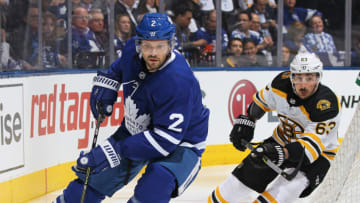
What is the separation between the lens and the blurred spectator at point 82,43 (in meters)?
5.99

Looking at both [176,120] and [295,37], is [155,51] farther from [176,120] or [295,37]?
[295,37]

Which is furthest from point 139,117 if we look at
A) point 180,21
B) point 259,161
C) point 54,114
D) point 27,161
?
point 180,21

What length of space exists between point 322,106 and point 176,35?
3.24 m

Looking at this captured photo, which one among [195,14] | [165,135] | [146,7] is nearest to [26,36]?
[146,7]

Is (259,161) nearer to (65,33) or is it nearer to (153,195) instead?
(153,195)

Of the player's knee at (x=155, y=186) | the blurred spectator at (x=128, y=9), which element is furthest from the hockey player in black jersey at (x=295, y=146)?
the blurred spectator at (x=128, y=9)

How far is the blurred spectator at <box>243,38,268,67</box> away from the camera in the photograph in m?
7.29

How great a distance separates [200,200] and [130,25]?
206 cm

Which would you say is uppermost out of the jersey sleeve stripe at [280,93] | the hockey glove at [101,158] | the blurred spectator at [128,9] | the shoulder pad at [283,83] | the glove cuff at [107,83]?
the blurred spectator at [128,9]

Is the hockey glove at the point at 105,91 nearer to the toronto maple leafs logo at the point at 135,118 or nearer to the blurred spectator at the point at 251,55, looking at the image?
the toronto maple leafs logo at the point at 135,118

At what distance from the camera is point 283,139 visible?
419 centimetres

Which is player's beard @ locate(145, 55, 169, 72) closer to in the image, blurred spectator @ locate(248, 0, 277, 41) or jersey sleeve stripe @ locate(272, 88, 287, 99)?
jersey sleeve stripe @ locate(272, 88, 287, 99)

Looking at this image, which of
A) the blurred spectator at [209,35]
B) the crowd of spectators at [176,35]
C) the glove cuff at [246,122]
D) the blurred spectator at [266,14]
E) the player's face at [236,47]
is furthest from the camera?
the blurred spectator at [266,14]

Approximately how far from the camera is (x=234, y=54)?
7.23 m
